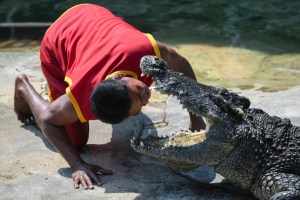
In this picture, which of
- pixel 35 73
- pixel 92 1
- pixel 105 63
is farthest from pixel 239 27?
pixel 105 63

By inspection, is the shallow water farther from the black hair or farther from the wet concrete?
the black hair

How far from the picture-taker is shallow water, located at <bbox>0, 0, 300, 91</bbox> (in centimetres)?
584

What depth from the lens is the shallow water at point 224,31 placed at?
5.84m

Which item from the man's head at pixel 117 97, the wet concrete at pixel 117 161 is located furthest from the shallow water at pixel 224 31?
the man's head at pixel 117 97

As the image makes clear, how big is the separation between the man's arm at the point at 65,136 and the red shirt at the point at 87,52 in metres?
0.09

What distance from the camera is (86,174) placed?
12.0 ft

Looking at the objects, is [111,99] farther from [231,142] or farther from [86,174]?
[231,142]

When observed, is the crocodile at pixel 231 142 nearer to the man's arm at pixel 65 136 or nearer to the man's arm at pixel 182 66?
the man's arm at pixel 65 136

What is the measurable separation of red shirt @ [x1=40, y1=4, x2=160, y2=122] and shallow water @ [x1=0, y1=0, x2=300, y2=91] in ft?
5.49

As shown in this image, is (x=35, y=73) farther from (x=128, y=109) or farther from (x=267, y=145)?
(x=267, y=145)

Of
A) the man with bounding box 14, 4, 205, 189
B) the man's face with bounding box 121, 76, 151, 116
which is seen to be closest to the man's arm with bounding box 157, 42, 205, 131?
the man with bounding box 14, 4, 205, 189

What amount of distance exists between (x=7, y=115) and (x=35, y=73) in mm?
936

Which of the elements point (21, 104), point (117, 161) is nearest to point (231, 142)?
point (117, 161)

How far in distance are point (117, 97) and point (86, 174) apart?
23.2 inches
